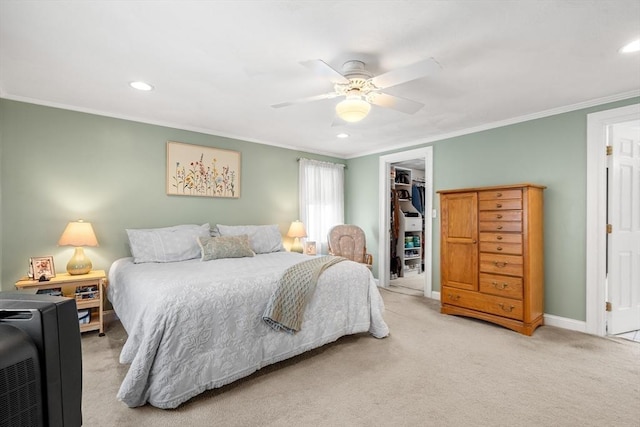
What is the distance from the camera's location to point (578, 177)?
130 inches

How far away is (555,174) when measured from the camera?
3455 mm

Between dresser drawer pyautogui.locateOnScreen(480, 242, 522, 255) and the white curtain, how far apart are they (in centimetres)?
266

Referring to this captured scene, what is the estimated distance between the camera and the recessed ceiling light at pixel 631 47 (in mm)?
2086

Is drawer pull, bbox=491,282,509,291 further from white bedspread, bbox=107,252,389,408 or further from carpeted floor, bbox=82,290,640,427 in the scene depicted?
white bedspread, bbox=107,252,389,408

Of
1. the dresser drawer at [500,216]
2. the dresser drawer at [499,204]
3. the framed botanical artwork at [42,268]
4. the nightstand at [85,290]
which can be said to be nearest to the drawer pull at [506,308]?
the dresser drawer at [500,216]

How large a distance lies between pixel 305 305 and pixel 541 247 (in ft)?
9.00

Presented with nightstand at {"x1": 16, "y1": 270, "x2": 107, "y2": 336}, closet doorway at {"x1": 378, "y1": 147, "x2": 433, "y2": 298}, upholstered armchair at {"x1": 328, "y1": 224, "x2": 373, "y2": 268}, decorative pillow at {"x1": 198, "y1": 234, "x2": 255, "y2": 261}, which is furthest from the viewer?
upholstered armchair at {"x1": 328, "y1": 224, "x2": 373, "y2": 268}

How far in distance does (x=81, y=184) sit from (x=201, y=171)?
1292mm

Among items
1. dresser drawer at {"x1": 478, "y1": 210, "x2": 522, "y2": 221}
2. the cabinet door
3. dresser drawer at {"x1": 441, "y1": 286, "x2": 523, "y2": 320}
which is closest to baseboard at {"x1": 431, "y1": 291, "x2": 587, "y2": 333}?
dresser drawer at {"x1": 441, "y1": 286, "x2": 523, "y2": 320}

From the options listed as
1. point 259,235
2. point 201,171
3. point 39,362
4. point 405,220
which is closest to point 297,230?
point 259,235

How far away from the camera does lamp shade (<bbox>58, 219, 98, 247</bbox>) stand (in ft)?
9.98

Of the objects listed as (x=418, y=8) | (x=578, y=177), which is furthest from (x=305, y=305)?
(x=578, y=177)

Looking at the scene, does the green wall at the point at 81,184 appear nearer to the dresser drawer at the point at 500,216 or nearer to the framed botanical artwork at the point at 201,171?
the framed botanical artwork at the point at 201,171

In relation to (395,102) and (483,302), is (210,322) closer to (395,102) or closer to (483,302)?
(395,102)
